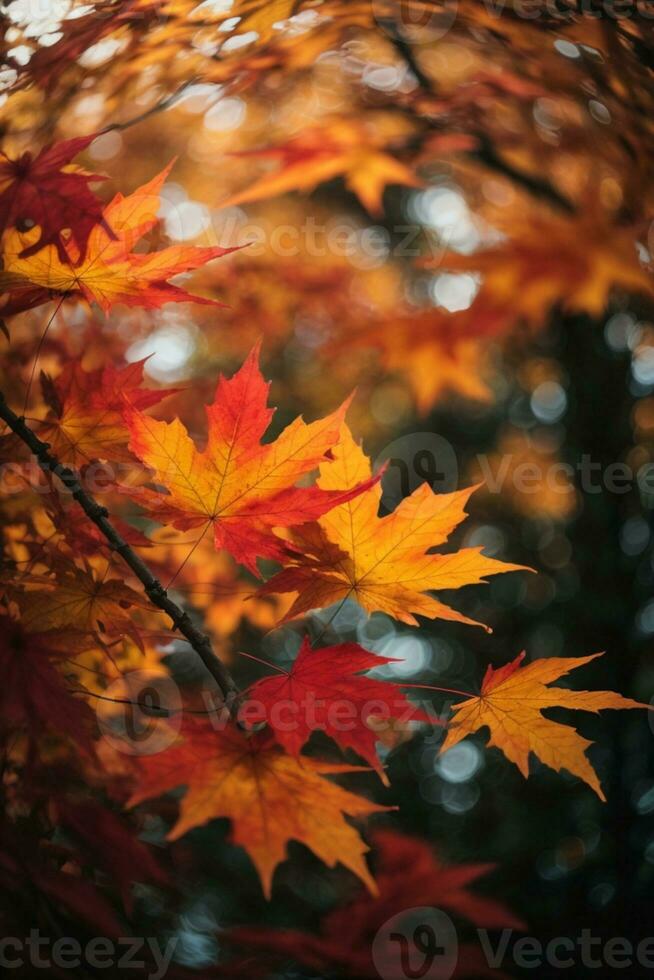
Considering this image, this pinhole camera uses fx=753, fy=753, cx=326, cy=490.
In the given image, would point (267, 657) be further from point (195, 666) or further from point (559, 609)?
point (559, 609)

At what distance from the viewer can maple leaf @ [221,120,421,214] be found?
991 mm

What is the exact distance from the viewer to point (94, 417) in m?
0.72

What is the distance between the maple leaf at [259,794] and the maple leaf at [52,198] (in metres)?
0.40

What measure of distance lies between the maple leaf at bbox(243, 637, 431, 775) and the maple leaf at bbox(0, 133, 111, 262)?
38cm

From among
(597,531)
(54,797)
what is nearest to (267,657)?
(597,531)

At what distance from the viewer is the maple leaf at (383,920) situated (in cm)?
77

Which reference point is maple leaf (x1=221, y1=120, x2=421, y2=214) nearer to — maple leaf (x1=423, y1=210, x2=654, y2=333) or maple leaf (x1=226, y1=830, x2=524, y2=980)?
maple leaf (x1=423, y1=210, x2=654, y2=333)

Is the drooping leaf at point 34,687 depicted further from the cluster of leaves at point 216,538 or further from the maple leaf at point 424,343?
the maple leaf at point 424,343

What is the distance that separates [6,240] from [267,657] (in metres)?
2.98

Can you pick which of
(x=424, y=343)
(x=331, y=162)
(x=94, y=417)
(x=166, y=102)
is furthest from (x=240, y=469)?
(x=424, y=343)

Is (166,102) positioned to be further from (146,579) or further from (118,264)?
(146,579)

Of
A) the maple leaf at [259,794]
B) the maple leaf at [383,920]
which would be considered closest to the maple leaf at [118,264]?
the maple leaf at [259,794]

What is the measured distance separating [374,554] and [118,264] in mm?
338

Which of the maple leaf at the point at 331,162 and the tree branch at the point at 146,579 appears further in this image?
the maple leaf at the point at 331,162
